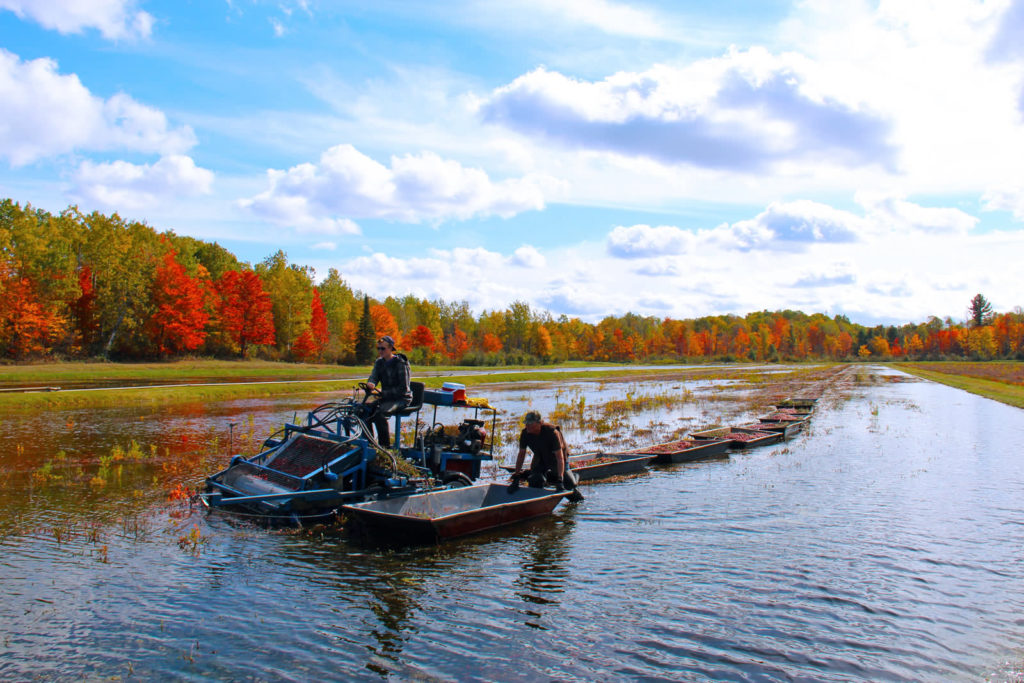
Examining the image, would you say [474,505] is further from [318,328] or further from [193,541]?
[318,328]

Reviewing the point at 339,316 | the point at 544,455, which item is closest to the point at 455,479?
the point at 544,455

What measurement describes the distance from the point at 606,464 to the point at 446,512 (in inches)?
232

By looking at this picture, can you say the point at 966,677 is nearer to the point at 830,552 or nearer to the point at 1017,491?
the point at 830,552

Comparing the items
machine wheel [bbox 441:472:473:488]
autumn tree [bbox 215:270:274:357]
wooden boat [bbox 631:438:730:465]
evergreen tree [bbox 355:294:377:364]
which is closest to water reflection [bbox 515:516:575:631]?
machine wheel [bbox 441:472:473:488]

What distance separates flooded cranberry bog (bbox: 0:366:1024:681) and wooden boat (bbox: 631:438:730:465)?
70.1 inches

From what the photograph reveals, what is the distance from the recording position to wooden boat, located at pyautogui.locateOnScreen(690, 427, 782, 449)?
22141mm

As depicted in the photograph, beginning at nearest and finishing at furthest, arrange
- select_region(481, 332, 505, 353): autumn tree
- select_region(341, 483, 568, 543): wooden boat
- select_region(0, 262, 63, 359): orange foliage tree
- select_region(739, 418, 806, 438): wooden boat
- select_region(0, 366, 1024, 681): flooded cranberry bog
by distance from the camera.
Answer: select_region(0, 366, 1024, 681): flooded cranberry bog < select_region(341, 483, 568, 543): wooden boat < select_region(739, 418, 806, 438): wooden boat < select_region(0, 262, 63, 359): orange foliage tree < select_region(481, 332, 505, 353): autumn tree

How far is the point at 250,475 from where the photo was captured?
39.2 feet

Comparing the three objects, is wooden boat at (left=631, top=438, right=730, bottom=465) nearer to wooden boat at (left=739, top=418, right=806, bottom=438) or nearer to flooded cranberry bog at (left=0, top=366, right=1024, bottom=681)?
flooded cranberry bog at (left=0, top=366, right=1024, bottom=681)

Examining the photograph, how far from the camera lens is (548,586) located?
9430 mm

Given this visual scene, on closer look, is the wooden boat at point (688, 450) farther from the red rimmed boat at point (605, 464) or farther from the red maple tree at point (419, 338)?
the red maple tree at point (419, 338)

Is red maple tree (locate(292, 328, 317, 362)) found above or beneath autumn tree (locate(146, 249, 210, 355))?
beneath

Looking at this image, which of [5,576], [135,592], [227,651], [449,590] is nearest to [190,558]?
[135,592]

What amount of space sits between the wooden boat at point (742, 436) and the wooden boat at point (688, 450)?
52cm
